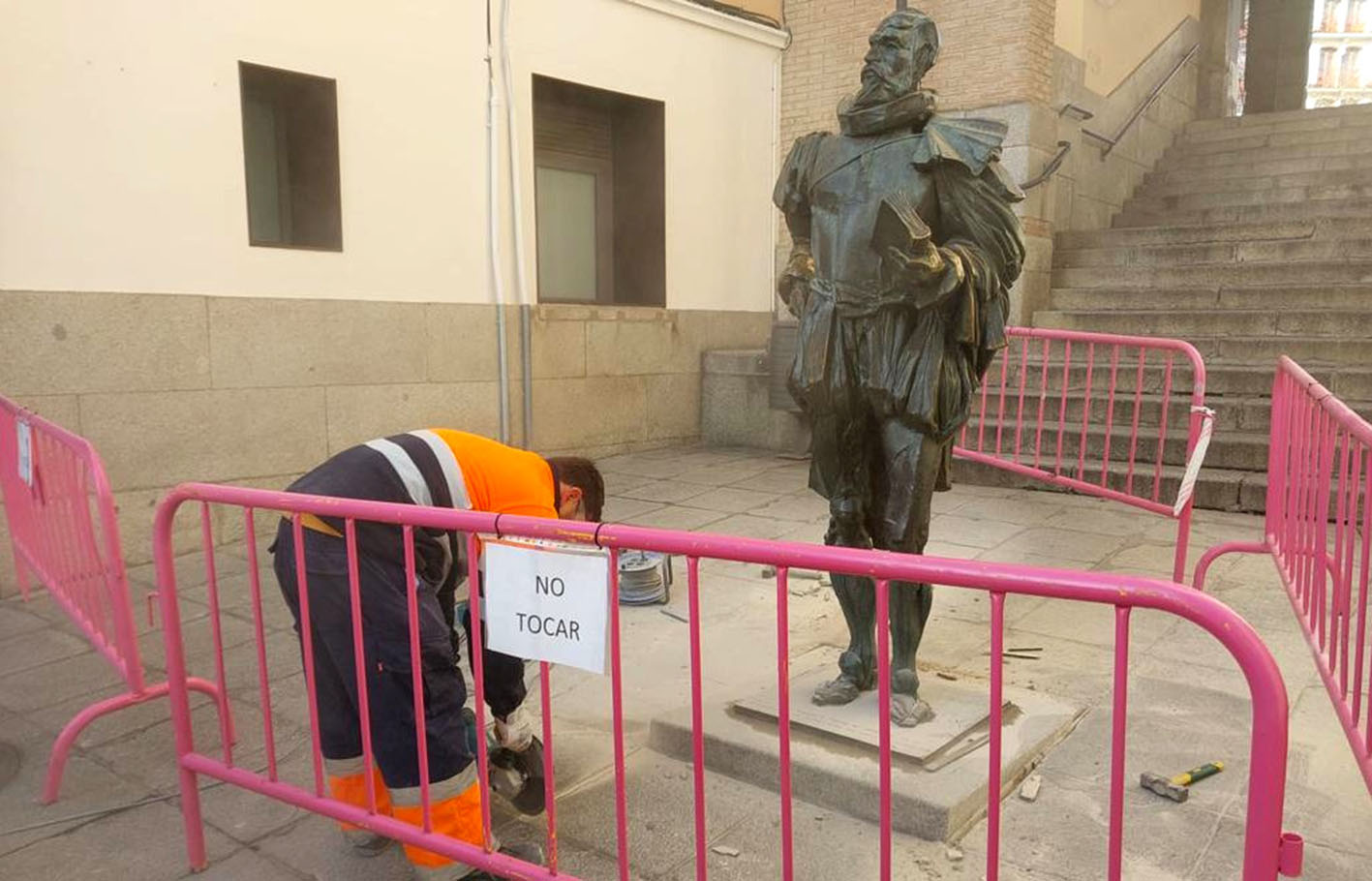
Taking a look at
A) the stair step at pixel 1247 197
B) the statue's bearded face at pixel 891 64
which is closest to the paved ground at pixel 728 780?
the statue's bearded face at pixel 891 64

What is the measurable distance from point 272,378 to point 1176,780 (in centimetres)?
546

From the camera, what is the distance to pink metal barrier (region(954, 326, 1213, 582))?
21.3 ft

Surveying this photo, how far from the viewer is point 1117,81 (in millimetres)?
10586

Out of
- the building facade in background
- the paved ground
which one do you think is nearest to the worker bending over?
the paved ground

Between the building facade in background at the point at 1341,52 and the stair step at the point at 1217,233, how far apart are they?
1500 inches

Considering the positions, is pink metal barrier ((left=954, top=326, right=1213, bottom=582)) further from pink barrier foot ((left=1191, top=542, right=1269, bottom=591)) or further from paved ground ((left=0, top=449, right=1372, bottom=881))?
pink barrier foot ((left=1191, top=542, right=1269, bottom=591))

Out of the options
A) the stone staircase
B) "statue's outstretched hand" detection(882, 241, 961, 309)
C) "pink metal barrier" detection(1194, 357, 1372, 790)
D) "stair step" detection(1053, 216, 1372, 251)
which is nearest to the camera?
"pink metal barrier" detection(1194, 357, 1372, 790)

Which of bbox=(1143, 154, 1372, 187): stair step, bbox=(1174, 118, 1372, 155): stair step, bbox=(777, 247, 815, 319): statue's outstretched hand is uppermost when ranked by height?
bbox=(1174, 118, 1372, 155): stair step

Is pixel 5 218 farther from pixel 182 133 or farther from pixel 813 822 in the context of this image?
pixel 813 822

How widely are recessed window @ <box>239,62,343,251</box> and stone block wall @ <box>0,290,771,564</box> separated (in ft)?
2.03

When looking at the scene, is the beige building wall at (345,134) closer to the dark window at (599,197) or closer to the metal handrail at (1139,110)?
the dark window at (599,197)

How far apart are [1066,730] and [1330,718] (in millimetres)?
966

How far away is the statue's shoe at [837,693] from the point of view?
3201mm

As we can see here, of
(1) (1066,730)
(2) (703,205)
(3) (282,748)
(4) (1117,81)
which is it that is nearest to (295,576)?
(3) (282,748)
